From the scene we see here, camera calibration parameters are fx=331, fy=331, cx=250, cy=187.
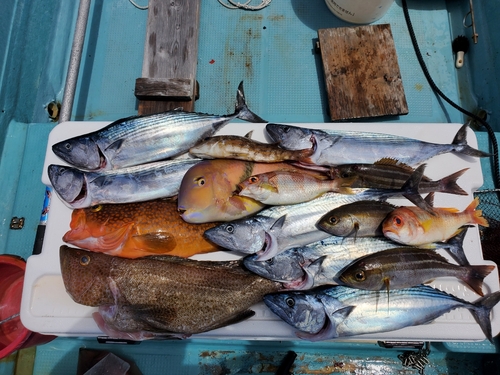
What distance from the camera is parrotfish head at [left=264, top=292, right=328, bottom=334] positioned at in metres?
1.87

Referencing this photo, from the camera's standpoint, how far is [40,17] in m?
3.72

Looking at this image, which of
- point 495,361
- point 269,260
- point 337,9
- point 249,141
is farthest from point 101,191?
point 495,361

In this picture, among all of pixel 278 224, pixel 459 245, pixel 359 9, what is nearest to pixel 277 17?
pixel 359 9

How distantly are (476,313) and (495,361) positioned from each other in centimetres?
99

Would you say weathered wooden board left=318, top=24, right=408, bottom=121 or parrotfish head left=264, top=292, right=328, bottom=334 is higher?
weathered wooden board left=318, top=24, right=408, bottom=121

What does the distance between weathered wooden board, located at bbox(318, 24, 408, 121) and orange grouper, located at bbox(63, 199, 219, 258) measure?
1850 mm

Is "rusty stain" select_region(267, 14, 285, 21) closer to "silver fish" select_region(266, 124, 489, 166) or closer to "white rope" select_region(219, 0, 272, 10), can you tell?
"white rope" select_region(219, 0, 272, 10)

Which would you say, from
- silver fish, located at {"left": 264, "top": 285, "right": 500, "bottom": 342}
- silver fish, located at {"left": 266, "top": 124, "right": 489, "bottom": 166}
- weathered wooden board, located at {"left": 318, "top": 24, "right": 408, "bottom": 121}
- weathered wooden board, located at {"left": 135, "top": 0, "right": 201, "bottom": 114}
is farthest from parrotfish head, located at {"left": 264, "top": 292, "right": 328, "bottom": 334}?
weathered wooden board, located at {"left": 135, "top": 0, "right": 201, "bottom": 114}

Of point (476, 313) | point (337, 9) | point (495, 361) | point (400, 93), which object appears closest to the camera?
point (476, 313)

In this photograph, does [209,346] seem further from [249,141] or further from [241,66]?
[241,66]

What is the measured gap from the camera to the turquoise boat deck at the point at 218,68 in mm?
3275

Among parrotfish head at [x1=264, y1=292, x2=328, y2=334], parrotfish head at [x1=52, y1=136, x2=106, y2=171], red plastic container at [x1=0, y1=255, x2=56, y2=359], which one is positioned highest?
parrotfish head at [x1=52, y1=136, x2=106, y2=171]

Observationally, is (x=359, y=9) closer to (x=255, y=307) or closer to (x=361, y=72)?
(x=361, y=72)

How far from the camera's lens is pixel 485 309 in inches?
79.0
